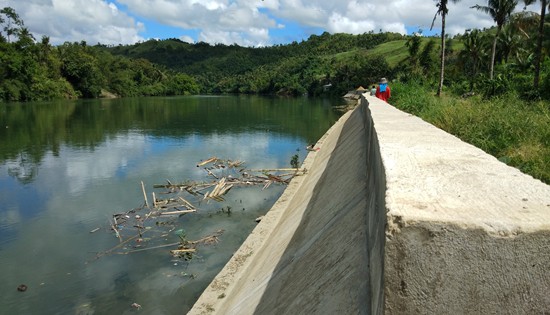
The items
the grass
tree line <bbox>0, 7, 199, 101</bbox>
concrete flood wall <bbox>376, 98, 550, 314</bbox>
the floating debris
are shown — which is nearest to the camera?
concrete flood wall <bbox>376, 98, 550, 314</bbox>

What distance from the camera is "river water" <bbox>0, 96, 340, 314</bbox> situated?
700 cm

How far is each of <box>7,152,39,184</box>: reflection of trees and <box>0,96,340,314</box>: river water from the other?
1.6 inches

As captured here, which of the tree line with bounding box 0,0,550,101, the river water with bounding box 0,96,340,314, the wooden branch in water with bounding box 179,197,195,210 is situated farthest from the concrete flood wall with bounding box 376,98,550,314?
the tree line with bounding box 0,0,550,101

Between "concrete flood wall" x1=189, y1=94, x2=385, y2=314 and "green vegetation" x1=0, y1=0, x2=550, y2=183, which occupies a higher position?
"green vegetation" x1=0, y1=0, x2=550, y2=183

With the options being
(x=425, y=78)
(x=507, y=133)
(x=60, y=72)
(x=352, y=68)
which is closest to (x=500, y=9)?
(x=425, y=78)

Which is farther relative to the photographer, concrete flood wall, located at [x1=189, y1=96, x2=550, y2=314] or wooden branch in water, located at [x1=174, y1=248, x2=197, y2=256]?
wooden branch in water, located at [x1=174, y1=248, x2=197, y2=256]

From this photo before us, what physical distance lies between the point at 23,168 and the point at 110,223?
8786 mm

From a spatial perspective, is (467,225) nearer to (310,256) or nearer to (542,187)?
(542,187)

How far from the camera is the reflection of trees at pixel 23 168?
14.8 m

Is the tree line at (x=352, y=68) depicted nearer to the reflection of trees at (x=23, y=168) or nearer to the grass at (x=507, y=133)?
the grass at (x=507, y=133)

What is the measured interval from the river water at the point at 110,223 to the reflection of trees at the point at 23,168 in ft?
0.13

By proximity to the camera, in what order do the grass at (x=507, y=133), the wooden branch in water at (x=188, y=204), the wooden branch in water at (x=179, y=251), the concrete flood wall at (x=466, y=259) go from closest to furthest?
1. the concrete flood wall at (x=466, y=259)
2. the grass at (x=507, y=133)
3. the wooden branch in water at (x=179, y=251)
4. the wooden branch in water at (x=188, y=204)

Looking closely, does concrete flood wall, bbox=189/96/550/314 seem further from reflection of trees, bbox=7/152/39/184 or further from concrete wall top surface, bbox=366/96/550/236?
reflection of trees, bbox=7/152/39/184

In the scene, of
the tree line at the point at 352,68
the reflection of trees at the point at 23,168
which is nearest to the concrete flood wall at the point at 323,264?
the reflection of trees at the point at 23,168
